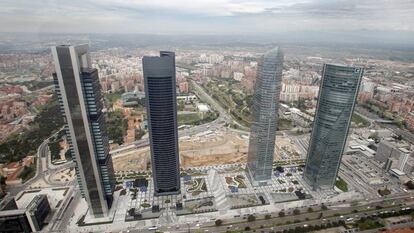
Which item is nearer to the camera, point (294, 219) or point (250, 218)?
point (250, 218)

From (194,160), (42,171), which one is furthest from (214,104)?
(42,171)

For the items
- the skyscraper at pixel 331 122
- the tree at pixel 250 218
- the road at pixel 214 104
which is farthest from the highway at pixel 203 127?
the tree at pixel 250 218

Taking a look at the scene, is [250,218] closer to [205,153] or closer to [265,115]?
[265,115]

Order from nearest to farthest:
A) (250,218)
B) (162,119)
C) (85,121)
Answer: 1. (85,121)
2. (162,119)
3. (250,218)

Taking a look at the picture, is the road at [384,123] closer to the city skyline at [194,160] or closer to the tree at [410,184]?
the city skyline at [194,160]

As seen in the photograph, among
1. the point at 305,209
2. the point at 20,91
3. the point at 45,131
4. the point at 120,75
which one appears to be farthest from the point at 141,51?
the point at 305,209

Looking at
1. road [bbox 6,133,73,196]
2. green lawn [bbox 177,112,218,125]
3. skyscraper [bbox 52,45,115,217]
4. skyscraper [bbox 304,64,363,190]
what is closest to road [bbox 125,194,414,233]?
skyscraper [bbox 304,64,363,190]

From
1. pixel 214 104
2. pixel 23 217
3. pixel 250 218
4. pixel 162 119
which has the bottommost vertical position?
pixel 250 218
